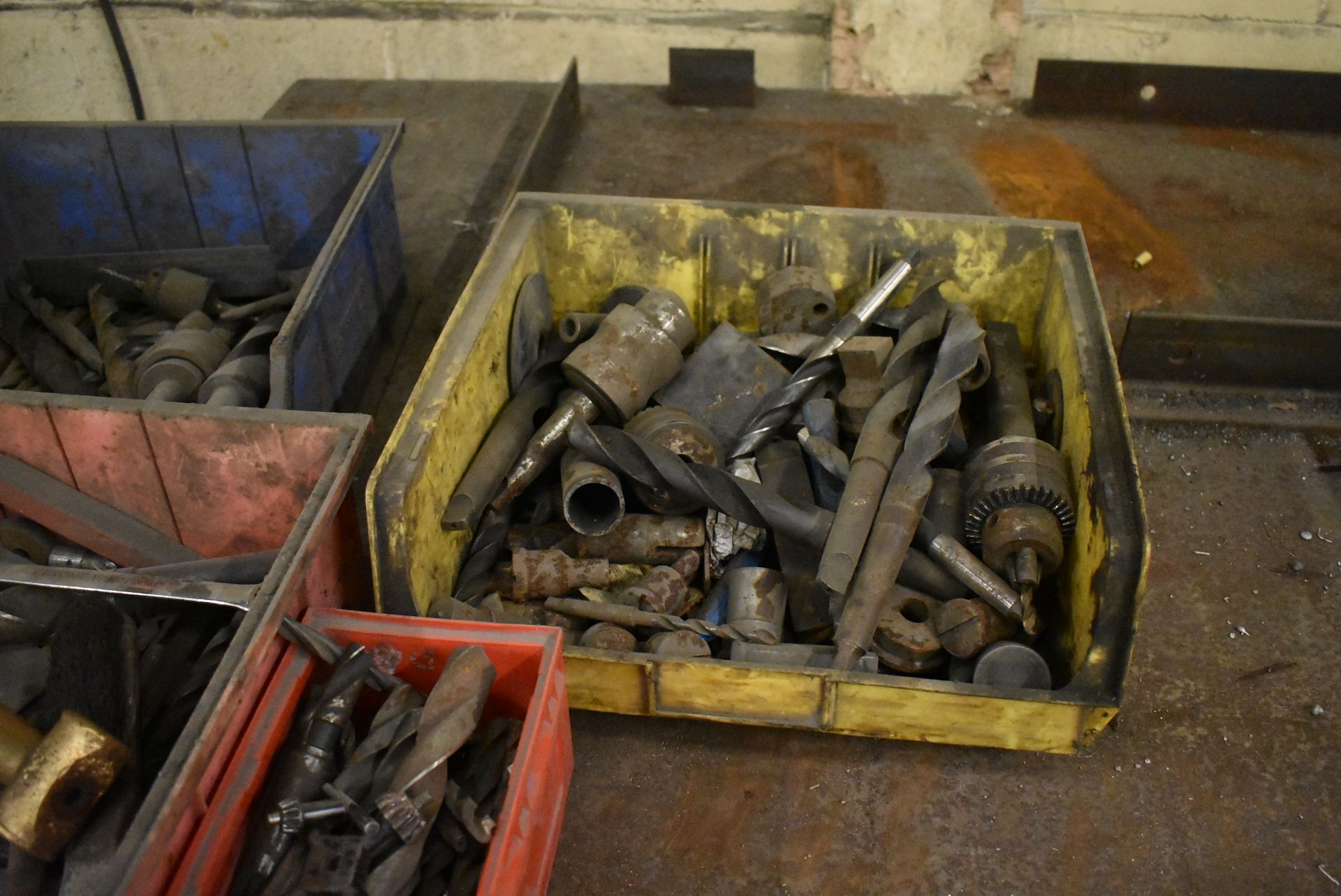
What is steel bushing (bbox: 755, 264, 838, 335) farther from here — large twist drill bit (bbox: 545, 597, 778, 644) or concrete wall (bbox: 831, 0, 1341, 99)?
concrete wall (bbox: 831, 0, 1341, 99)

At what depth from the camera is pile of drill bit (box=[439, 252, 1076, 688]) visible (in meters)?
1.83

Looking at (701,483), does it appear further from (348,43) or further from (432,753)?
(348,43)

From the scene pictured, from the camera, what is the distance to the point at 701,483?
1971 mm

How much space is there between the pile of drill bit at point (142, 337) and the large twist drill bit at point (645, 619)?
96 centimetres

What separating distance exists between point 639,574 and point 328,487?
2.13ft

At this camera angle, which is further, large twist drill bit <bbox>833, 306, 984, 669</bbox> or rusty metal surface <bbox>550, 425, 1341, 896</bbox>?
large twist drill bit <bbox>833, 306, 984, 669</bbox>

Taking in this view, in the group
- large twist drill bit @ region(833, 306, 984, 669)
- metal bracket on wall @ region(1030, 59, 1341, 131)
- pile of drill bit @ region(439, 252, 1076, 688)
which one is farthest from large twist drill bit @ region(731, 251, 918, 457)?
metal bracket on wall @ region(1030, 59, 1341, 131)

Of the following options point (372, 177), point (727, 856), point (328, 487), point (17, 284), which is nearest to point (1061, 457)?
point (727, 856)

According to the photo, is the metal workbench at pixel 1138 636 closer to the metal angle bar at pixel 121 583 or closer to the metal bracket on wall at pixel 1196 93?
the metal bracket on wall at pixel 1196 93

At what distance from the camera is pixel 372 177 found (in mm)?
2582

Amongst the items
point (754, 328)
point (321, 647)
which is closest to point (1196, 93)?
point (754, 328)

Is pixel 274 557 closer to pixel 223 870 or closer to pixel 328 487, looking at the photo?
pixel 328 487

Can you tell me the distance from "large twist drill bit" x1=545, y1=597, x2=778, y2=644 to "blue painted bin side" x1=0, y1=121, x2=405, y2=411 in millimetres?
1024

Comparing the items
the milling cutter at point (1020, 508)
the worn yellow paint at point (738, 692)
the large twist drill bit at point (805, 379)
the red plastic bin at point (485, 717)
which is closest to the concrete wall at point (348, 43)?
the large twist drill bit at point (805, 379)
